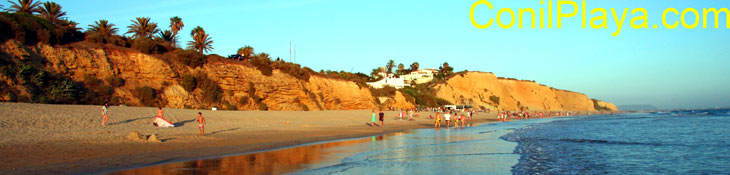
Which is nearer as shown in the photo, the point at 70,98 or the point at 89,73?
the point at 70,98

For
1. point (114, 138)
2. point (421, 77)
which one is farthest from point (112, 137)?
point (421, 77)

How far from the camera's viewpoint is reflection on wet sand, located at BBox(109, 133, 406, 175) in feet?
30.1

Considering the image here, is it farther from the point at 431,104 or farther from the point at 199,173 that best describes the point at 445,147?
the point at 431,104

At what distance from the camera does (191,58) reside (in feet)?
103

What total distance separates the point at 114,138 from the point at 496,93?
74.5 meters

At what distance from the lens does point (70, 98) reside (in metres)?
23.0

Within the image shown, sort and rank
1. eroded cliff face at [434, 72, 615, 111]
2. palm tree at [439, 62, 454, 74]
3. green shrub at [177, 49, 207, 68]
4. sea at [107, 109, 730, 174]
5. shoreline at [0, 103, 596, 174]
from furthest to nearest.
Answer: palm tree at [439, 62, 454, 74] < eroded cliff face at [434, 72, 615, 111] < green shrub at [177, 49, 207, 68] < sea at [107, 109, 730, 174] < shoreline at [0, 103, 596, 174]

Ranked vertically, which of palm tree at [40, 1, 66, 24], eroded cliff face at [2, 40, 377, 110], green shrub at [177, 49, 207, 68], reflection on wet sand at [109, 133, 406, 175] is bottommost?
reflection on wet sand at [109, 133, 406, 175]

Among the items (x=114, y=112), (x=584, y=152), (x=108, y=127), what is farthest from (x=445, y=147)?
(x=114, y=112)

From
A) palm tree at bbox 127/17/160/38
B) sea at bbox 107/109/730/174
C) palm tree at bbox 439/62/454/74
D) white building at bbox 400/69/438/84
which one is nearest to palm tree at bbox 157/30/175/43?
palm tree at bbox 127/17/160/38

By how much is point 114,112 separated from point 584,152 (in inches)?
720

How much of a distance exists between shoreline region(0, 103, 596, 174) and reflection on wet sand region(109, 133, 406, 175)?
60 centimetres

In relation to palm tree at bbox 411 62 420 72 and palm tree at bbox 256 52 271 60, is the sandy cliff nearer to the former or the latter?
palm tree at bbox 256 52 271 60

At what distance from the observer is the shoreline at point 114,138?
9.68m
